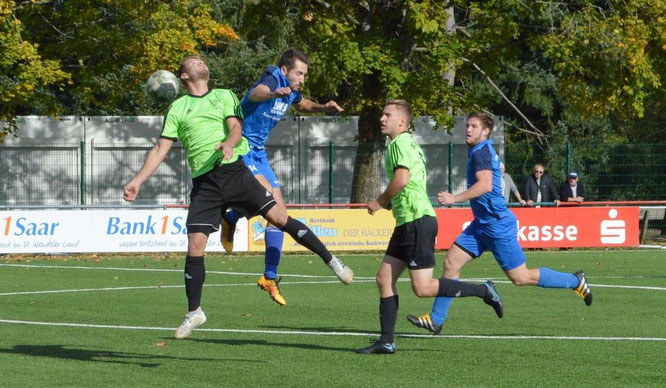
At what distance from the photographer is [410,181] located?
9547 millimetres

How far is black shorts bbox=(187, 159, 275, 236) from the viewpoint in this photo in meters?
9.59

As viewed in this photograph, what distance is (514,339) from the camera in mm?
10406

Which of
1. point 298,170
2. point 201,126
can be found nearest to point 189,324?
point 201,126

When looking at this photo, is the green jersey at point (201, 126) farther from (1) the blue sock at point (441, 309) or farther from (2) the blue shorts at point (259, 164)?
(1) the blue sock at point (441, 309)

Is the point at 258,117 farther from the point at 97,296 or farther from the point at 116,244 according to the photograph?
the point at 116,244

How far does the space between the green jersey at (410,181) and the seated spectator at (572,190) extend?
18.1 meters

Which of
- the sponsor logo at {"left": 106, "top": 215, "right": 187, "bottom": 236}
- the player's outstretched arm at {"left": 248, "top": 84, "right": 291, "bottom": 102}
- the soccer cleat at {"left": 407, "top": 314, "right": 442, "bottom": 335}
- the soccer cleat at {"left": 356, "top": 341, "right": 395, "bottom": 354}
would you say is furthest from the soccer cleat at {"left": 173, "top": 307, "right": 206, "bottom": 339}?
the sponsor logo at {"left": 106, "top": 215, "right": 187, "bottom": 236}

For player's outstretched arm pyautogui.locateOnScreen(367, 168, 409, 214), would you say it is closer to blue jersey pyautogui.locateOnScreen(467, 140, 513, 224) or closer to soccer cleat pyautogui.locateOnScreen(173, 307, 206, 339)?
blue jersey pyautogui.locateOnScreen(467, 140, 513, 224)

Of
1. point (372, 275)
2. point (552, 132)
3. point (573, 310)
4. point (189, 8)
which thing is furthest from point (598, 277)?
point (552, 132)

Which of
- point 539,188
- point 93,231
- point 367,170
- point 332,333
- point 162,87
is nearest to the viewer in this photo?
point 332,333

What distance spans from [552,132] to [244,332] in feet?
111

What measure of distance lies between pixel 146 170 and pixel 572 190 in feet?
63.4

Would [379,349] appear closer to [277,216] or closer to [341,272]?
[341,272]

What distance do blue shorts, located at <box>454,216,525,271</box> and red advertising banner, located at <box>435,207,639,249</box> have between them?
14684 millimetres
